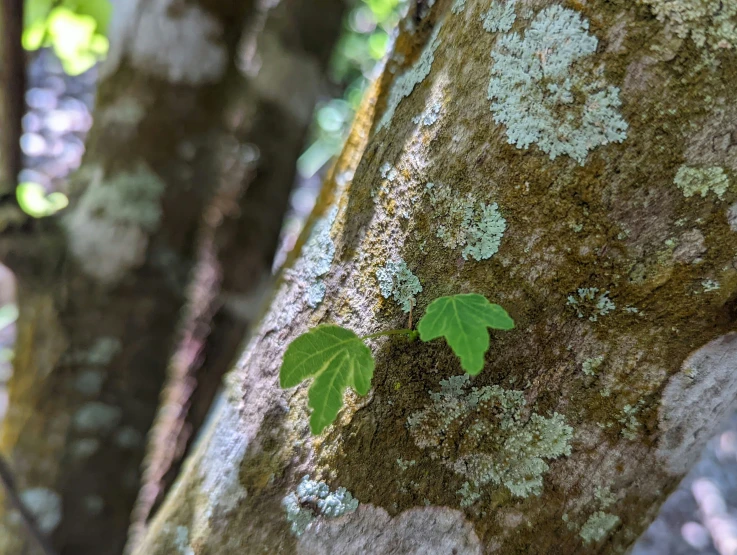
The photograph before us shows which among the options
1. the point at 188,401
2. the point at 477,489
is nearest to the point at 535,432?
the point at 477,489

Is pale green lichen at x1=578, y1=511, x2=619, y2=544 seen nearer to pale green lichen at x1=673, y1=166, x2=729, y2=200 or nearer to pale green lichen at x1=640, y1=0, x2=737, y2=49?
pale green lichen at x1=673, y1=166, x2=729, y2=200

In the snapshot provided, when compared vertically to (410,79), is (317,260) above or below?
below

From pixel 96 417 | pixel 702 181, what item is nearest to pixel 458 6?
pixel 702 181

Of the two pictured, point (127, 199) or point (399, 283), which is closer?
point (399, 283)

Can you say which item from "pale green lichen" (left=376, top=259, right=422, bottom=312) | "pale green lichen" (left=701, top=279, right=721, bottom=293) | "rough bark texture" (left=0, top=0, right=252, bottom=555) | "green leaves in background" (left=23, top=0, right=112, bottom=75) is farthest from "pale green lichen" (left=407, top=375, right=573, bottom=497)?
"green leaves in background" (left=23, top=0, right=112, bottom=75)

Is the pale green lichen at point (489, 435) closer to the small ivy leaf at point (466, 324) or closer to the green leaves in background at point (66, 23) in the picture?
the small ivy leaf at point (466, 324)

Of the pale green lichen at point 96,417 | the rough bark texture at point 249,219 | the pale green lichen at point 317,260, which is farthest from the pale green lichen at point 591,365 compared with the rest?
the pale green lichen at point 96,417

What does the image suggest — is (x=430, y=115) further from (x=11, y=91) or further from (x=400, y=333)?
(x=11, y=91)
